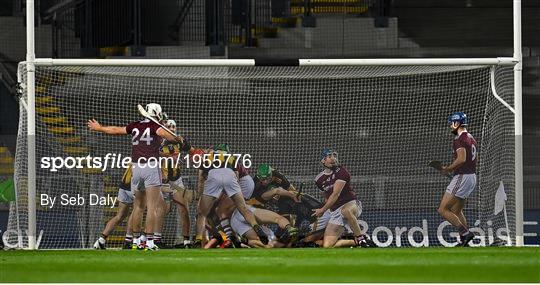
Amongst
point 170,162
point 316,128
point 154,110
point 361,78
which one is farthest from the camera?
point 361,78

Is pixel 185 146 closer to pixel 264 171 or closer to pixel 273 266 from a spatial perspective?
pixel 264 171

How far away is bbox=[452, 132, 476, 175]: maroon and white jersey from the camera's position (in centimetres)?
1452

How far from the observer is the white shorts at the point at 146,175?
45.8ft

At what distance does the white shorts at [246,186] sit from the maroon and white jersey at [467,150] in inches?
81.0

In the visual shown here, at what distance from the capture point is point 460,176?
1454 cm

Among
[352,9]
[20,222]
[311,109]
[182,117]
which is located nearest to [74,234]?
[20,222]

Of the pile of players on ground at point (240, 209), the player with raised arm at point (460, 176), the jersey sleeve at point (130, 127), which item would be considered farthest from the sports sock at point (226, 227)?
the player with raised arm at point (460, 176)

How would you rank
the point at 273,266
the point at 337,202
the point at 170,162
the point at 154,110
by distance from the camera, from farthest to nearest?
the point at 337,202 < the point at 170,162 < the point at 154,110 < the point at 273,266

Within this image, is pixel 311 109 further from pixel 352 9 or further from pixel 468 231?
pixel 352 9

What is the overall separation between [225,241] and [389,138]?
2.02m

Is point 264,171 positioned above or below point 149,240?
above
